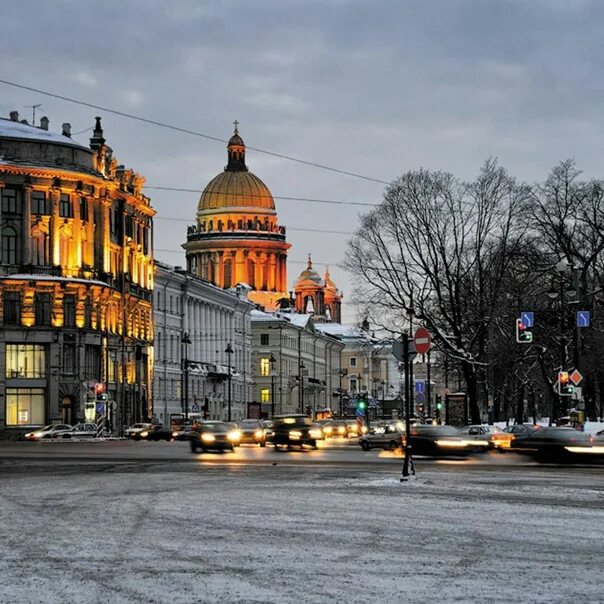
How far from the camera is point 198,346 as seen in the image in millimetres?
136500

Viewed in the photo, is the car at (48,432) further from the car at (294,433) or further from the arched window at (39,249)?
the car at (294,433)

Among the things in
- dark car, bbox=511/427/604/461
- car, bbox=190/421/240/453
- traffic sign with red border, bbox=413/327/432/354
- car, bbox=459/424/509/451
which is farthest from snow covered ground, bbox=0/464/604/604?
car, bbox=459/424/509/451

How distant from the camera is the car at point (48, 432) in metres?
87.5

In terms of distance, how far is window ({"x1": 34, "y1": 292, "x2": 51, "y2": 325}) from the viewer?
101 metres

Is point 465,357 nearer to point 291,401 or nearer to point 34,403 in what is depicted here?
point 34,403

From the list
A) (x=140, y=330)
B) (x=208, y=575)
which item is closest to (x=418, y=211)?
(x=140, y=330)

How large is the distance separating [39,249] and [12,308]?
4.81 meters

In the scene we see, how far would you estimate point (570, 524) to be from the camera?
64.9 ft

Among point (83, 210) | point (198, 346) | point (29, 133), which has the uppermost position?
point (29, 133)

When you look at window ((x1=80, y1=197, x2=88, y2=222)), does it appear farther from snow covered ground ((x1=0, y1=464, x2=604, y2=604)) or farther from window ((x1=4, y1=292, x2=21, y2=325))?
snow covered ground ((x1=0, y1=464, x2=604, y2=604))

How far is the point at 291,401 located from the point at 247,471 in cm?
13761

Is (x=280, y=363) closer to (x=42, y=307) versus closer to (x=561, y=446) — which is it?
(x=42, y=307)

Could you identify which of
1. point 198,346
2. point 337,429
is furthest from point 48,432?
point 198,346

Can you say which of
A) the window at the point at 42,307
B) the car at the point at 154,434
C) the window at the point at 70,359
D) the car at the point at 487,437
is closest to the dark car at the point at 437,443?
the car at the point at 487,437
